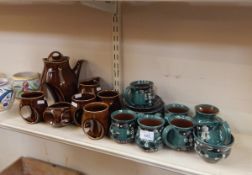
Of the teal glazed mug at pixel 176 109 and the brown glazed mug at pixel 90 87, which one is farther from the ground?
the brown glazed mug at pixel 90 87

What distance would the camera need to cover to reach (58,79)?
886 millimetres

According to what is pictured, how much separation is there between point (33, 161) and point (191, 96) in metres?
0.85

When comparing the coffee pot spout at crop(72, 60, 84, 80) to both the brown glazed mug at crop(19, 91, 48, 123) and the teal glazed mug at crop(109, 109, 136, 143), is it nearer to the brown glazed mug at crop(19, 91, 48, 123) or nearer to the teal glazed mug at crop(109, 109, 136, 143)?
the brown glazed mug at crop(19, 91, 48, 123)

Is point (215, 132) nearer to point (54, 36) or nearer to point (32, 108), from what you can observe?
point (32, 108)

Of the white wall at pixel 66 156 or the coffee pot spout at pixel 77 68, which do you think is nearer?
the coffee pot spout at pixel 77 68

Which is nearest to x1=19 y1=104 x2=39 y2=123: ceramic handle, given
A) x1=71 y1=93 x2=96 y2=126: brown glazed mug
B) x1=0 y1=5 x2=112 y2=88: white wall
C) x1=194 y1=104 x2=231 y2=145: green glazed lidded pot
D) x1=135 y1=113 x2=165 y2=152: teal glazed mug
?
x1=71 y1=93 x2=96 y2=126: brown glazed mug

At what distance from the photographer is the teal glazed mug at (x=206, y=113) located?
72 centimetres

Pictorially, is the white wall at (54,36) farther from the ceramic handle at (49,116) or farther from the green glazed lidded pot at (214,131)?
the green glazed lidded pot at (214,131)

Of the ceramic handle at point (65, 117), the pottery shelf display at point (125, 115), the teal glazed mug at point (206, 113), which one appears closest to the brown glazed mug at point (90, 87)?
the pottery shelf display at point (125, 115)

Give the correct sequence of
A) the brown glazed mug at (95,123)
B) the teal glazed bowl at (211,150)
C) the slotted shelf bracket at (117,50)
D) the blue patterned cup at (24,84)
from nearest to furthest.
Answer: the teal glazed bowl at (211,150)
the brown glazed mug at (95,123)
the slotted shelf bracket at (117,50)
the blue patterned cup at (24,84)

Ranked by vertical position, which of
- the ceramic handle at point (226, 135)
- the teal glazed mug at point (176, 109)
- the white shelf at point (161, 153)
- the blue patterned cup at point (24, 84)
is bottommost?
the white shelf at point (161, 153)

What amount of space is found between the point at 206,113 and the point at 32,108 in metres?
0.54

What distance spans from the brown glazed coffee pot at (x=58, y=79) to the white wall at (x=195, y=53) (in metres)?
0.21

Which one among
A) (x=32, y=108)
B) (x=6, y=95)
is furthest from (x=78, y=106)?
(x=6, y=95)
